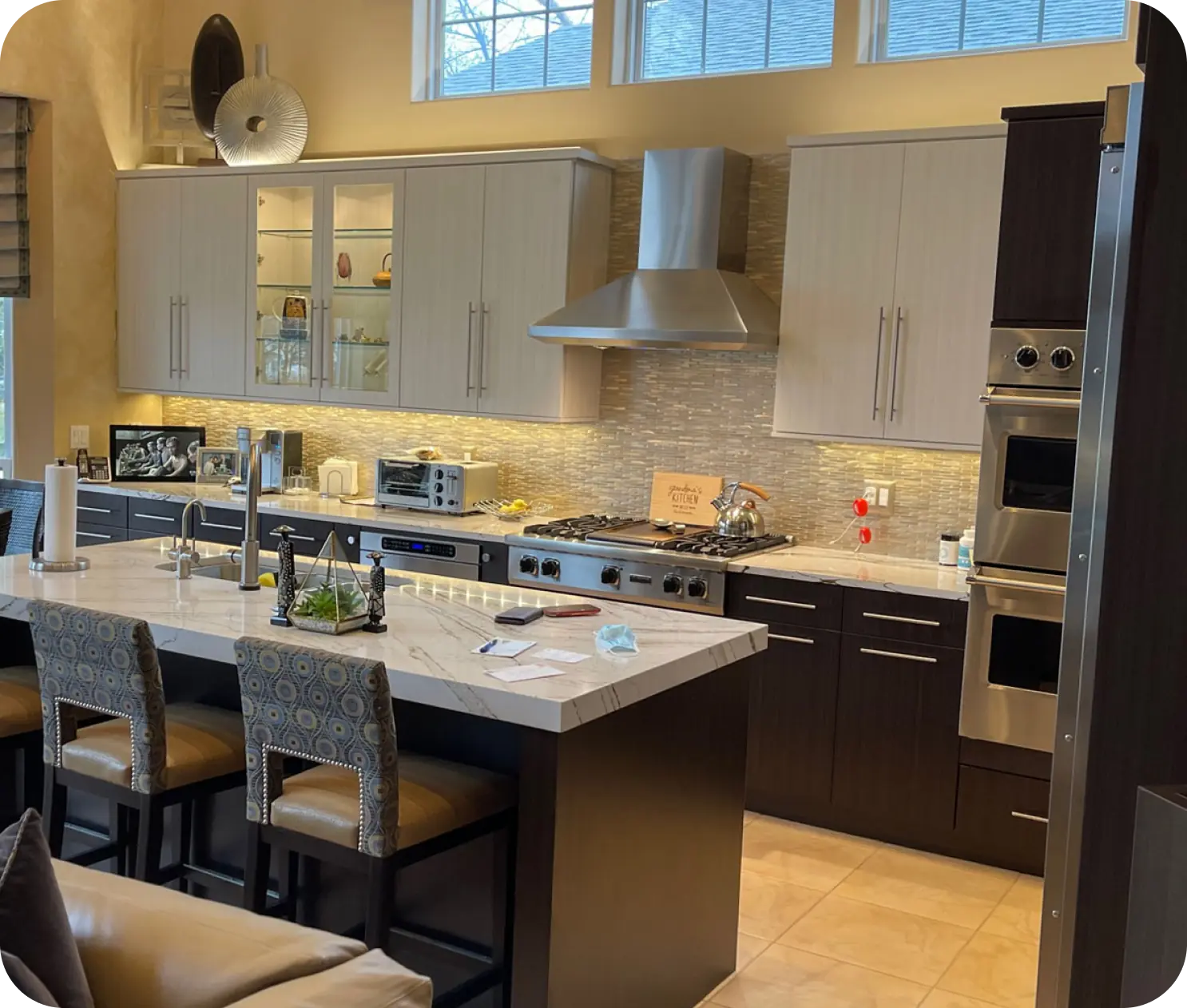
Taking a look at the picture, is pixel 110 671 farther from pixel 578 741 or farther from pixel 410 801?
pixel 578 741

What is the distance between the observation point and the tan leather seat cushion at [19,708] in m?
3.33

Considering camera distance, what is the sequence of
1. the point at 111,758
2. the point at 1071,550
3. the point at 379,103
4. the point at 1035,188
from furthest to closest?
the point at 379,103
the point at 1035,188
the point at 111,758
the point at 1071,550

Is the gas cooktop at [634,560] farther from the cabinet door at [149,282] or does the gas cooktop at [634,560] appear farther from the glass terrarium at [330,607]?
the cabinet door at [149,282]

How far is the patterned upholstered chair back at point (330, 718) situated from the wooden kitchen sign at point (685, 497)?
288cm

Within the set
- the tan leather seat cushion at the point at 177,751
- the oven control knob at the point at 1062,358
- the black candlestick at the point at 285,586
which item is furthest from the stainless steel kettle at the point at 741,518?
the tan leather seat cushion at the point at 177,751

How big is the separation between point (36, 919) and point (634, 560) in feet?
11.1

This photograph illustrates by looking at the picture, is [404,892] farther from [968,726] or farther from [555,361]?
[555,361]

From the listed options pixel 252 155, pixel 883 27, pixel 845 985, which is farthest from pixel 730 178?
pixel 845 985

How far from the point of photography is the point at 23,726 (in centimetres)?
335

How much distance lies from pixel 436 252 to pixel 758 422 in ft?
5.46

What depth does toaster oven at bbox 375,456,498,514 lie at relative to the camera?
18.2 feet

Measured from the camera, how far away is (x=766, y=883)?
410 cm

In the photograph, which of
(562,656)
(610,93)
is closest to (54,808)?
(562,656)

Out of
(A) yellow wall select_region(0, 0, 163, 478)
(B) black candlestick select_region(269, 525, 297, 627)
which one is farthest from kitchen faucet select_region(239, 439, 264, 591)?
(A) yellow wall select_region(0, 0, 163, 478)
